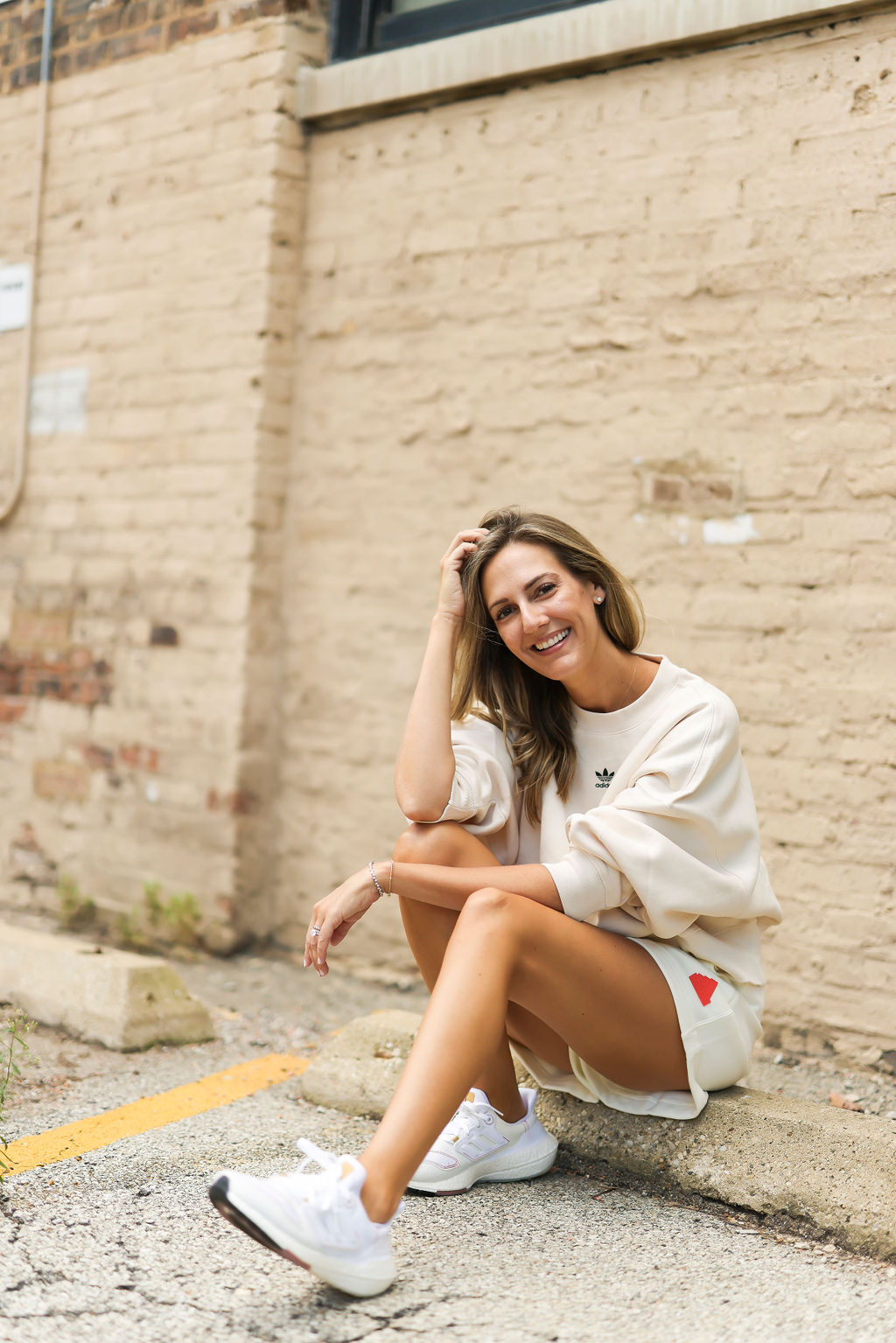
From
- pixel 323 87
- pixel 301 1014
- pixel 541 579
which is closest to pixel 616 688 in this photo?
pixel 541 579

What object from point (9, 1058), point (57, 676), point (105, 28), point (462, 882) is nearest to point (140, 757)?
point (57, 676)

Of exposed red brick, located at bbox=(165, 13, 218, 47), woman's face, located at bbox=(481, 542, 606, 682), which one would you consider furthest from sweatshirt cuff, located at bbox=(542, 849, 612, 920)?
exposed red brick, located at bbox=(165, 13, 218, 47)

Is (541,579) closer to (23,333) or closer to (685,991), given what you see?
(685,991)

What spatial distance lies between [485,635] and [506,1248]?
120 centimetres

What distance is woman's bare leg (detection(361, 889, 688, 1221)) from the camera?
1848 millimetres

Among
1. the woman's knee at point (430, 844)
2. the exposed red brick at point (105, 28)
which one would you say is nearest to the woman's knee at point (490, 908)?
the woman's knee at point (430, 844)

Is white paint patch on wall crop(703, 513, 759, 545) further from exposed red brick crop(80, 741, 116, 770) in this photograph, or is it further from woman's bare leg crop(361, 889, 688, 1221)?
exposed red brick crop(80, 741, 116, 770)

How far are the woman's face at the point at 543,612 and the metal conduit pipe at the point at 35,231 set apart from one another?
10.4ft

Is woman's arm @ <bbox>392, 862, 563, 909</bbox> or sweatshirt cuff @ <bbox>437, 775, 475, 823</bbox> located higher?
sweatshirt cuff @ <bbox>437, 775, 475, 823</bbox>

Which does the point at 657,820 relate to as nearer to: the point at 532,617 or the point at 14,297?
the point at 532,617

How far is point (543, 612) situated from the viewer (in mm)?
2375

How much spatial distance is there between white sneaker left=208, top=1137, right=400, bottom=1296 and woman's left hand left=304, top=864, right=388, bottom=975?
19.4 inches

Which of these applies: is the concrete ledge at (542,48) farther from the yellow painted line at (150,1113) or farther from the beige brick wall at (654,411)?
the yellow painted line at (150,1113)

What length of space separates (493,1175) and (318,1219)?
28.1 inches
